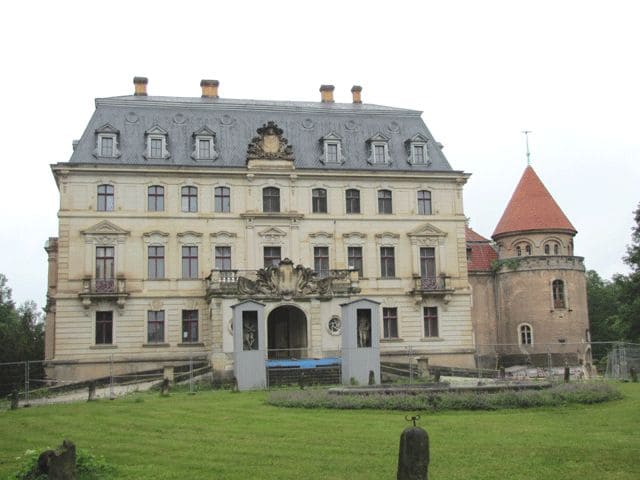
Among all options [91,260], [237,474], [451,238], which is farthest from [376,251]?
[237,474]

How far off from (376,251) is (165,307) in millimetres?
11495

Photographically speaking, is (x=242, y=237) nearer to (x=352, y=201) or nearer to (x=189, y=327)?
(x=189, y=327)

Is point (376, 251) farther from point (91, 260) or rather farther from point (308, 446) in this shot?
point (308, 446)

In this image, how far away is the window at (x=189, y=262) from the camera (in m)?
41.9

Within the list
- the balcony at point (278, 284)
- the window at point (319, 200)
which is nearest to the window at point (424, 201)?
the window at point (319, 200)

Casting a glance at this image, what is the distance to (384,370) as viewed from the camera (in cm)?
3681

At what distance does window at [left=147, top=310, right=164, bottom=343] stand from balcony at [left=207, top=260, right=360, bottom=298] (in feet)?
10.3

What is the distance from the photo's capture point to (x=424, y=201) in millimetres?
45000

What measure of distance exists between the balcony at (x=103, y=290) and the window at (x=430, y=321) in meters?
15.7

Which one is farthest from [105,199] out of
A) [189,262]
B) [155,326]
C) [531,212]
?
[531,212]

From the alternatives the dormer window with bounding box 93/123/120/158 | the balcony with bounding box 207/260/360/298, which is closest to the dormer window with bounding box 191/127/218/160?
the dormer window with bounding box 93/123/120/158

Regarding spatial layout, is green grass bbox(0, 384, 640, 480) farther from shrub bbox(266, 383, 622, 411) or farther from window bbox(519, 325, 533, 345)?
window bbox(519, 325, 533, 345)

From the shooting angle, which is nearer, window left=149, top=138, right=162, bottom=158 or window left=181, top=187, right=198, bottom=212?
window left=181, top=187, right=198, bottom=212

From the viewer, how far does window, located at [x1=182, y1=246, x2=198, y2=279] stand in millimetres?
41938
